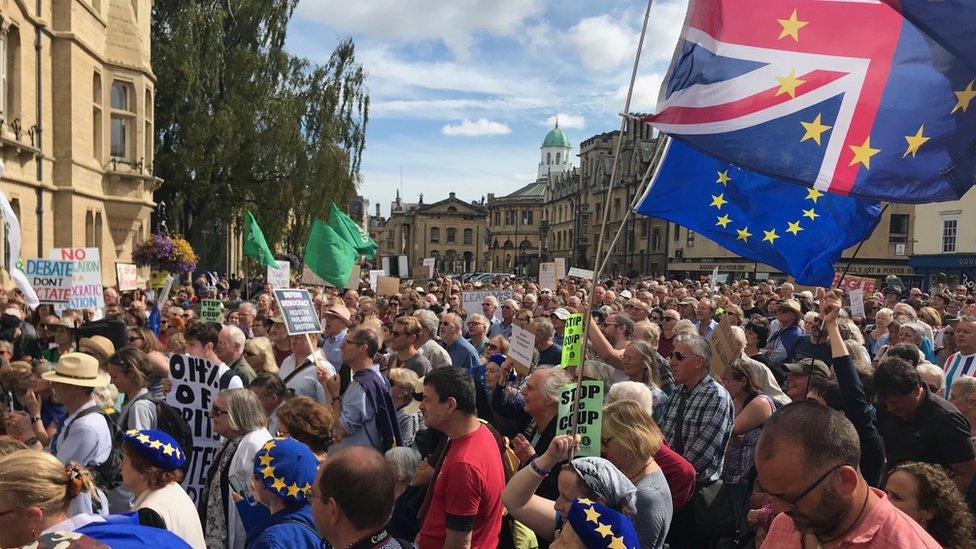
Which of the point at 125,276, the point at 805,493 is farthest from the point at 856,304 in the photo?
the point at 125,276

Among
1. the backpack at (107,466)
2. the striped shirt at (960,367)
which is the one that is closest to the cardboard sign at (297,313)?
the backpack at (107,466)

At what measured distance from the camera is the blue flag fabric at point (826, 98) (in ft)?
13.9

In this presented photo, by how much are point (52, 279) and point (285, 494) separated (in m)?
9.00

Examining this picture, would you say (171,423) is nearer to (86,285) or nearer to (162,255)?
(86,285)

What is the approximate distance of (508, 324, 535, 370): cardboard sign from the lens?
23.4 ft

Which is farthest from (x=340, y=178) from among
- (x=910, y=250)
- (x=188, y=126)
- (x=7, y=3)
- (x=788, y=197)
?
(x=910, y=250)

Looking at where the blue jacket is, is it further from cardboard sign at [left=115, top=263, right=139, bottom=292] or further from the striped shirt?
cardboard sign at [left=115, top=263, right=139, bottom=292]

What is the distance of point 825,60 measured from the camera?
4.53m

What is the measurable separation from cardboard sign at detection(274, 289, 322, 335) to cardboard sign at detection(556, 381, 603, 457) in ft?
11.8

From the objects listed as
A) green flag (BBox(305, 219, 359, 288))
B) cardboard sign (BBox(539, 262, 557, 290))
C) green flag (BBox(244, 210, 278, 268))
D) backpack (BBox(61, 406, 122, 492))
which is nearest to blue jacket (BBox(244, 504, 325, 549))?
backpack (BBox(61, 406, 122, 492))

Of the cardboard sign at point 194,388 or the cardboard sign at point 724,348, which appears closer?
the cardboard sign at point 194,388

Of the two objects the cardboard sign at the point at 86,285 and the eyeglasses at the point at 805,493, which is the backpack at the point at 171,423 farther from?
the cardboard sign at the point at 86,285

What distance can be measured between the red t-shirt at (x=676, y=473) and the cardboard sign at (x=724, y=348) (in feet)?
6.35

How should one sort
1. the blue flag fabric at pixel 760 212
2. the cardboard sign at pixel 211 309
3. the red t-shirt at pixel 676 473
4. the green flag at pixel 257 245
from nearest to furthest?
the red t-shirt at pixel 676 473 < the blue flag fabric at pixel 760 212 < the cardboard sign at pixel 211 309 < the green flag at pixel 257 245
